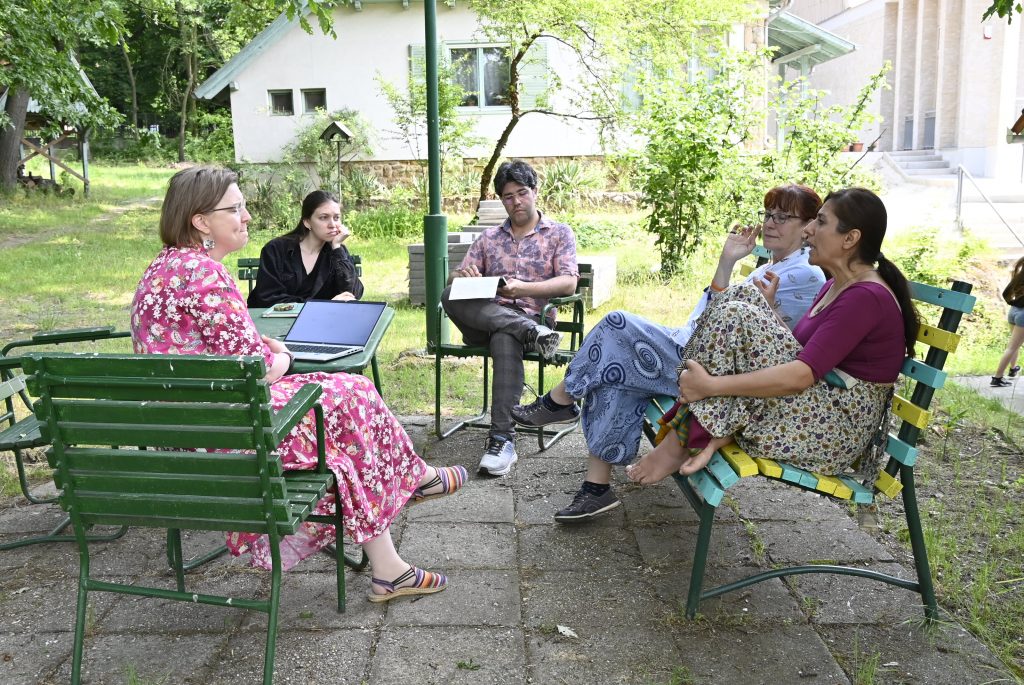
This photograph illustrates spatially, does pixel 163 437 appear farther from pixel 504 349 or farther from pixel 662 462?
pixel 504 349

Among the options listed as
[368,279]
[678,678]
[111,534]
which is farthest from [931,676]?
[368,279]

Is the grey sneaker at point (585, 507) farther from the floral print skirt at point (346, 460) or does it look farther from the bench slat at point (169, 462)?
the bench slat at point (169, 462)

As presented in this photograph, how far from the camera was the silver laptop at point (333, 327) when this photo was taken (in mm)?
3596

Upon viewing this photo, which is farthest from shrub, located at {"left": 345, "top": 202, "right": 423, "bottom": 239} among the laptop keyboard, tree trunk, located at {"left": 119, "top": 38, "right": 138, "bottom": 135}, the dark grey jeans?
tree trunk, located at {"left": 119, "top": 38, "right": 138, "bottom": 135}

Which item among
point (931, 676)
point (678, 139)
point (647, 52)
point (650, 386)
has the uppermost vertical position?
point (647, 52)

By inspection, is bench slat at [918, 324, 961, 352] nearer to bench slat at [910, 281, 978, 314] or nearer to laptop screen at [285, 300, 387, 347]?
bench slat at [910, 281, 978, 314]

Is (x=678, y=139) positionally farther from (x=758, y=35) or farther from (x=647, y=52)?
(x=758, y=35)

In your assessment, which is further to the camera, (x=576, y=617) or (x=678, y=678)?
(x=576, y=617)

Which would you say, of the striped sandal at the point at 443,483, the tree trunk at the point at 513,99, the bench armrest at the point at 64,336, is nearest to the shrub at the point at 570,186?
the tree trunk at the point at 513,99

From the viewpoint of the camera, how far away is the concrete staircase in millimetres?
19500

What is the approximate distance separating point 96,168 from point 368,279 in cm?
2046

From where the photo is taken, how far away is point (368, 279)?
10711 mm

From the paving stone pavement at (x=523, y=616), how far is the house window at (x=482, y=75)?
45.1 ft

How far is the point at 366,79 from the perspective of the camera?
16.6 m
